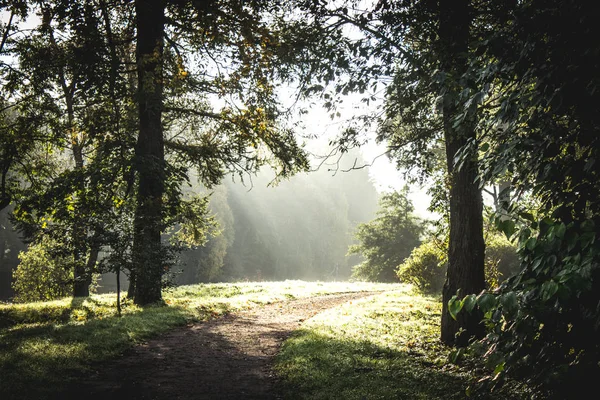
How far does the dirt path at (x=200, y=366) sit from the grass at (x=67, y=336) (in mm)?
402

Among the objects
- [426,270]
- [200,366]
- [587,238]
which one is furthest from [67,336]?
[426,270]

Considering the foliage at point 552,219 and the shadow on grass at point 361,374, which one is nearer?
the foliage at point 552,219

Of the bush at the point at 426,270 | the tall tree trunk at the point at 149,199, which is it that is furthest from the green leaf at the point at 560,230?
the bush at the point at 426,270

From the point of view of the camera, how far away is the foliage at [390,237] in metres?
30.4

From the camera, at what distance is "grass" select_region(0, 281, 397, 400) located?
5.30 meters

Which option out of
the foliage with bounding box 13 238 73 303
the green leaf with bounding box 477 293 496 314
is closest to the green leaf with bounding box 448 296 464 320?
the green leaf with bounding box 477 293 496 314

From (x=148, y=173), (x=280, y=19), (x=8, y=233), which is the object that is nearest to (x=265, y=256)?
(x=8, y=233)

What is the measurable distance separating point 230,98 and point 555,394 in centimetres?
850

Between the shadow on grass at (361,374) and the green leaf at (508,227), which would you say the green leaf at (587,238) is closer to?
the green leaf at (508,227)

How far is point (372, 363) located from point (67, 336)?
6295 millimetres

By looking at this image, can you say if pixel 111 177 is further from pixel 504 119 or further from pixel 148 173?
pixel 504 119

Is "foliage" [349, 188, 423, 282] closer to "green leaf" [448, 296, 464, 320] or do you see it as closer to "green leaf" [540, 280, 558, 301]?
"green leaf" [448, 296, 464, 320]

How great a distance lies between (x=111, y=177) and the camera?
35.1ft

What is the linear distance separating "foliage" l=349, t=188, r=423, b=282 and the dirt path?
21018 millimetres
